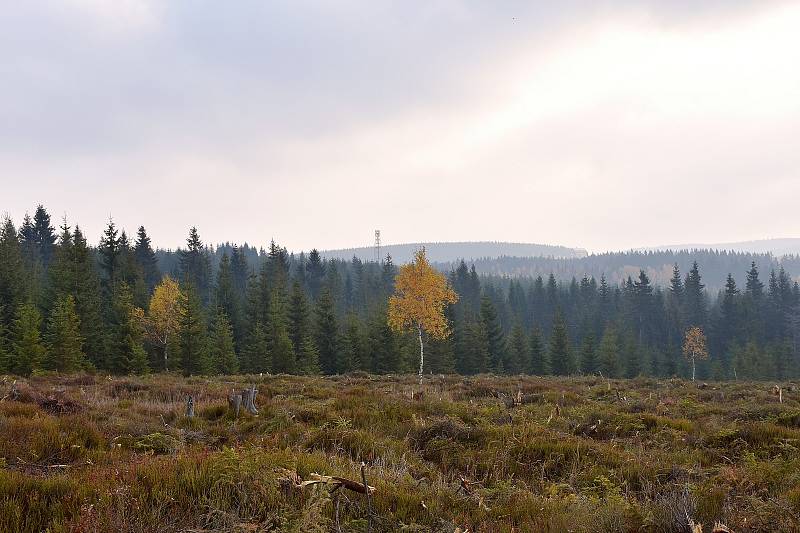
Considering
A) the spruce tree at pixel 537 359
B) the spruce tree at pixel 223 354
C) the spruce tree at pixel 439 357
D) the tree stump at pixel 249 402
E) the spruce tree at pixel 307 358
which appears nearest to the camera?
the tree stump at pixel 249 402

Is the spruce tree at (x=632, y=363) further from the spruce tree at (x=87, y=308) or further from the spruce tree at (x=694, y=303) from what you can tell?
the spruce tree at (x=87, y=308)

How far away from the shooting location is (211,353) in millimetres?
43562

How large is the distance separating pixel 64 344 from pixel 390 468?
36286mm

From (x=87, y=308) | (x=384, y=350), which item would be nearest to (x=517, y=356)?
(x=384, y=350)

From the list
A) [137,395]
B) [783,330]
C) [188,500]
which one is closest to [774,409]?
[188,500]

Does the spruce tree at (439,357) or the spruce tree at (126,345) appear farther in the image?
the spruce tree at (439,357)

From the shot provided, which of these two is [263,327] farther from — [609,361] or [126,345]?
[609,361]

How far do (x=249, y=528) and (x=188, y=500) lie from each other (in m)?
1.02

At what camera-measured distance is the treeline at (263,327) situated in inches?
1484

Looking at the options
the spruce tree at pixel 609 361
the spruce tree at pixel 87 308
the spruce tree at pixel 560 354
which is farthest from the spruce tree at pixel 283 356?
the spruce tree at pixel 609 361

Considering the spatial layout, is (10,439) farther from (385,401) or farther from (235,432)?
(385,401)

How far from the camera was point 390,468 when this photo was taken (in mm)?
6719

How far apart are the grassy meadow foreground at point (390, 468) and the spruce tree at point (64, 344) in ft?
78.9

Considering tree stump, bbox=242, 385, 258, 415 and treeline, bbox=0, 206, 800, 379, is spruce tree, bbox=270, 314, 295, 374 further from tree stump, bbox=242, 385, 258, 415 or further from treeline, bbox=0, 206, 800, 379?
tree stump, bbox=242, 385, 258, 415
